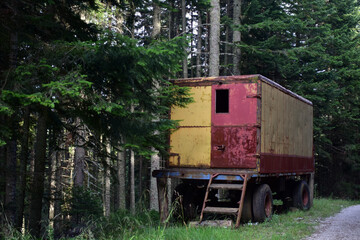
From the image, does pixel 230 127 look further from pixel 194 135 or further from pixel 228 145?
pixel 194 135

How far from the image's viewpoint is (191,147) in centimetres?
1105

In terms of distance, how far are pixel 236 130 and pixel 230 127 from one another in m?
0.17

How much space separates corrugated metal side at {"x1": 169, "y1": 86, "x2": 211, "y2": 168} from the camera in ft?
35.9

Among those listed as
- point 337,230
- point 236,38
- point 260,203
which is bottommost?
point 337,230

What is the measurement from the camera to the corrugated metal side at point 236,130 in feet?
34.5

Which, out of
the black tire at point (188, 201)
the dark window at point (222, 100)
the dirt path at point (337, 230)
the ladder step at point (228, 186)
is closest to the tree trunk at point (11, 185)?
the black tire at point (188, 201)

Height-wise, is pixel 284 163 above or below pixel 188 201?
above

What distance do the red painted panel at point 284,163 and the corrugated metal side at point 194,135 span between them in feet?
4.78

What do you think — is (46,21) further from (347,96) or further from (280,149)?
(347,96)

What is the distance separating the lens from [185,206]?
1149cm

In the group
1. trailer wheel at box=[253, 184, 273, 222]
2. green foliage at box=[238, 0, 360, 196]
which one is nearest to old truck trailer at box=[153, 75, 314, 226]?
trailer wheel at box=[253, 184, 273, 222]

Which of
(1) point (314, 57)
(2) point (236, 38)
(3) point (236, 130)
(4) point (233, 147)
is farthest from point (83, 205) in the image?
(1) point (314, 57)

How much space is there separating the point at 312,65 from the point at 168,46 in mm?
13619

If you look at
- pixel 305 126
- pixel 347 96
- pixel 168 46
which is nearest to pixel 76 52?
pixel 168 46
